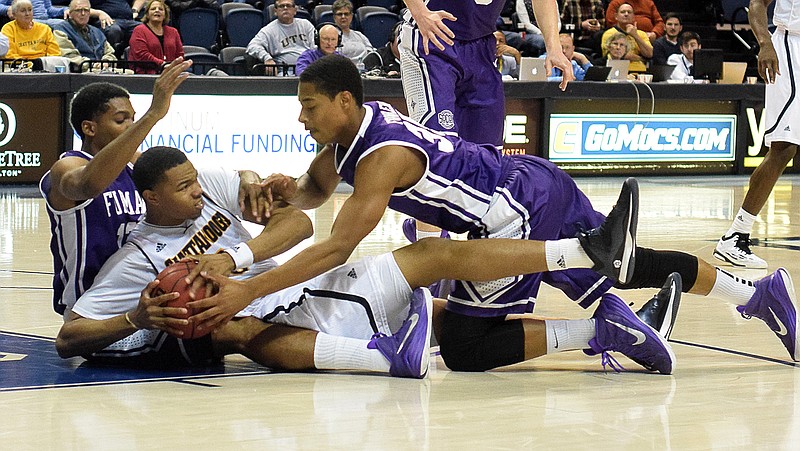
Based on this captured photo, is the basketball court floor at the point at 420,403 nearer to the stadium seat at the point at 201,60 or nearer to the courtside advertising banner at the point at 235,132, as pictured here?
the courtside advertising banner at the point at 235,132

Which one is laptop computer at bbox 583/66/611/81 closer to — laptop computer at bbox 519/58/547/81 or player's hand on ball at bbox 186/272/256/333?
laptop computer at bbox 519/58/547/81

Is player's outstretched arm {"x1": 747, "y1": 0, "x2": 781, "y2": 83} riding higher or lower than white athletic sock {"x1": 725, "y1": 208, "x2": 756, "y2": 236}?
higher

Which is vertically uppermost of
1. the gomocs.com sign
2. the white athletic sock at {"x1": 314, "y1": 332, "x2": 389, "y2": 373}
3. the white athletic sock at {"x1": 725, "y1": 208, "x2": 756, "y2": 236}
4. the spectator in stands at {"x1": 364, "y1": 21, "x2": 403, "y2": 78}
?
the spectator in stands at {"x1": 364, "y1": 21, "x2": 403, "y2": 78}

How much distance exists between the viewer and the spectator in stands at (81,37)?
11.6 metres

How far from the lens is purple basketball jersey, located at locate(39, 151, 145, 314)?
13.0ft

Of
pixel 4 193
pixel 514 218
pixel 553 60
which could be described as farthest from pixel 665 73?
pixel 514 218

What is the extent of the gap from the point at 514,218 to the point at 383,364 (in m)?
0.62

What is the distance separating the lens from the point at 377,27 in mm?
13945

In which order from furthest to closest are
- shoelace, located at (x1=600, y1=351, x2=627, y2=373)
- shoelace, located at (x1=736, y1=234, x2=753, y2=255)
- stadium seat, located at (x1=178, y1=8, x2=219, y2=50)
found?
stadium seat, located at (x1=178, y1=8, x2=219, y2=50) → shoelace, located at (x1=736, y1=234, x2=753, y2=255) → shoelace, located at (x1=600, y1=351, x2=627, y2=373)

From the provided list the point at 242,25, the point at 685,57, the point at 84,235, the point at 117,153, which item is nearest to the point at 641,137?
the point at 685,57

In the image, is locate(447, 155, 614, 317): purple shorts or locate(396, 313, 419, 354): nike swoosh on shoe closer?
locate(396, 313, 419, 354): nike swoosh on shoe

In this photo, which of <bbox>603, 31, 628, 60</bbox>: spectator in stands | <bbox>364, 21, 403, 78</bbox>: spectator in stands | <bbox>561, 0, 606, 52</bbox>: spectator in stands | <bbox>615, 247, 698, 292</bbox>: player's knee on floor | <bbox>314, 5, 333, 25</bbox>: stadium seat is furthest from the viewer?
<bbox>561, 0, 606, 52</bbox>: spectator in stands

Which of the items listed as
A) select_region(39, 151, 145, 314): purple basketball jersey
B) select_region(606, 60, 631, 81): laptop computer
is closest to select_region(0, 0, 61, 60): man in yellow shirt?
select_region(606, 60, 631, 81): laptop computer

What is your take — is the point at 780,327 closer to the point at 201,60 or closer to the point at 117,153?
the point at 117,153
